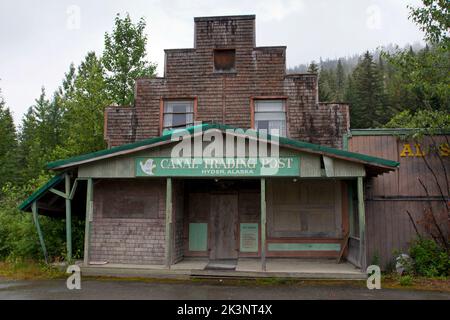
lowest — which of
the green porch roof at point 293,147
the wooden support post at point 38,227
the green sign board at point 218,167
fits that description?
the wooden support post at point 38,227

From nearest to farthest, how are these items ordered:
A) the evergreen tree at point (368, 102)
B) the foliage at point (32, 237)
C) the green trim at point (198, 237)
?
the foliage at point (32, 237) → the green trim at point (198, 237) → the evergreen tree at point (368, 102)

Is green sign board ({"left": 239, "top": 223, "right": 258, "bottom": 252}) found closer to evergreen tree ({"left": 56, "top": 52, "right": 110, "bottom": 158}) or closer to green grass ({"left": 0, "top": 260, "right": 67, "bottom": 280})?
green grass ({"left": 0, "top": 260, "right": 67, "bottom": 280})

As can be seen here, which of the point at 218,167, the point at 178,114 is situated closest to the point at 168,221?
the point at 218,167

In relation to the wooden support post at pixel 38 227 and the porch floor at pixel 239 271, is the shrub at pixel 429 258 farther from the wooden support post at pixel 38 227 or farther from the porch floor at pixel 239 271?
the wooden support post at pixel 38 227

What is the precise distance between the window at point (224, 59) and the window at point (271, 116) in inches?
Result: 69.7

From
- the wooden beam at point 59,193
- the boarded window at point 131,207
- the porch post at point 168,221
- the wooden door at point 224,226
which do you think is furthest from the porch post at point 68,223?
the wooden door at point 224,226

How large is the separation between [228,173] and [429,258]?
6.41m

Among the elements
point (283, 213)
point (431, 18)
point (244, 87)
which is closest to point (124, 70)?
point (244, 87)

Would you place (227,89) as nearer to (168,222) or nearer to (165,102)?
(165,102)

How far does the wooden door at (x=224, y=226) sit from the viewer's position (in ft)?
45.2

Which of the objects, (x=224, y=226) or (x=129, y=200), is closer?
(x=129, y=200)

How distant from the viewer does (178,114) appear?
14797mm

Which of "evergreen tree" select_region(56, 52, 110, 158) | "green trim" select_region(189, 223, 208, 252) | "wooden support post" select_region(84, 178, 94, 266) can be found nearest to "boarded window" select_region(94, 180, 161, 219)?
"wooden support post" select_region(84, 178, 94, 266)

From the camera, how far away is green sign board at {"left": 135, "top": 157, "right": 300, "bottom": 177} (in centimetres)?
1120
